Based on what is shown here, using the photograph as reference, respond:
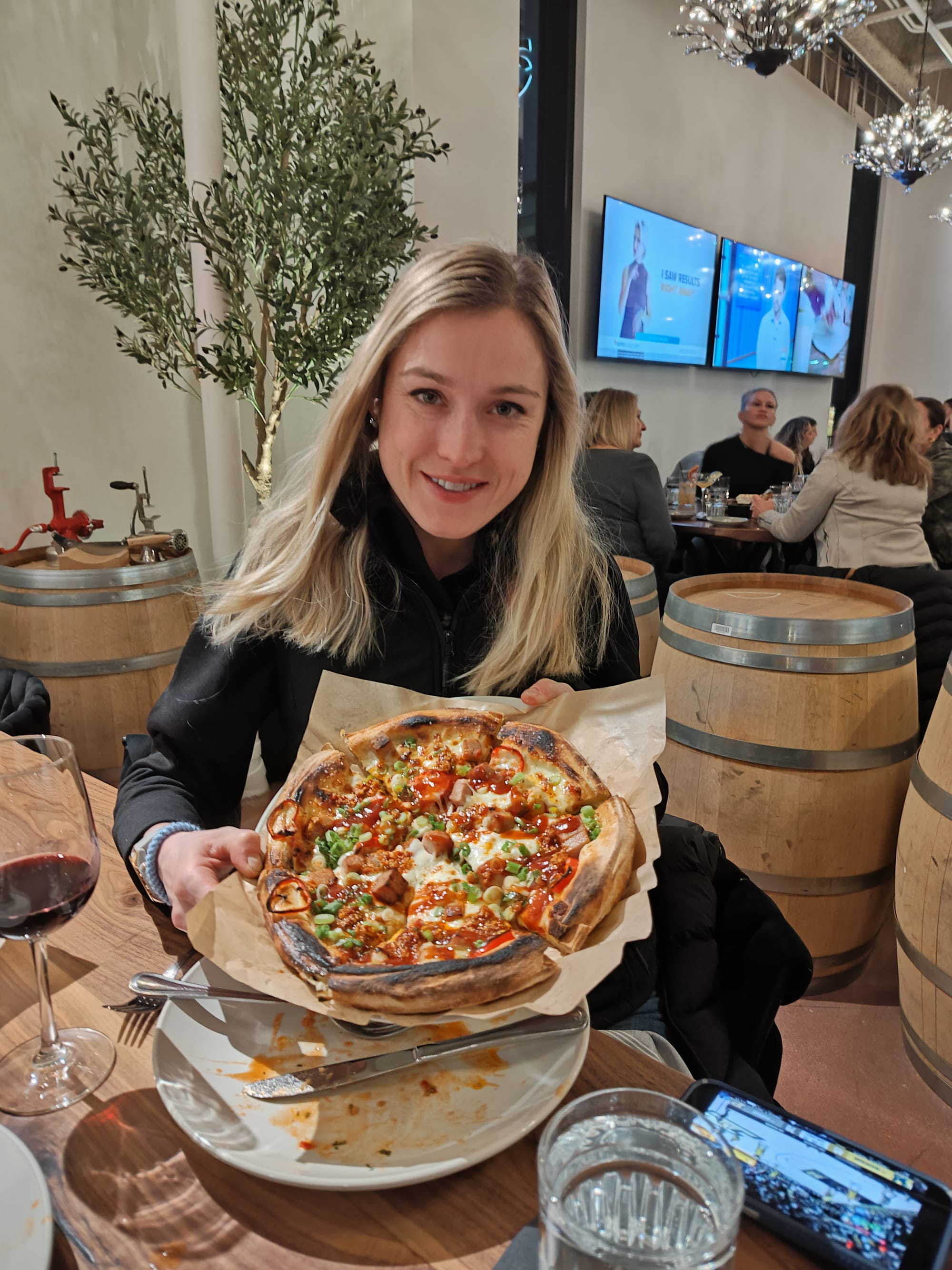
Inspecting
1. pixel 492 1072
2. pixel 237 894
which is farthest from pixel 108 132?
pixel 492 1072

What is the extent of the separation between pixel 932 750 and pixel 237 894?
161 cm

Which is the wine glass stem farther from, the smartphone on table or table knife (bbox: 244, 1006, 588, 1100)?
the smartphone on table

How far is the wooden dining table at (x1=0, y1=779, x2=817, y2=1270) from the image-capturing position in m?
0.65

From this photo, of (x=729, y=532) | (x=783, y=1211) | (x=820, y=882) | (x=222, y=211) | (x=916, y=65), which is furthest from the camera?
(x=916, y=65)

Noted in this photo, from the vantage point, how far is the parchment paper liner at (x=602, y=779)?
2.59ft

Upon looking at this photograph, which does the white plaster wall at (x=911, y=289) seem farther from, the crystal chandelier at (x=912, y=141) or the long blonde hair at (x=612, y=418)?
the long blonde hair at (x=612, y=418)

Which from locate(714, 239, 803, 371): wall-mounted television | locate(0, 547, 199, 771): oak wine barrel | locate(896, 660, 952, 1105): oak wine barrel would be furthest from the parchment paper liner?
locate(714, 239, 803, 371): wall-mounted television

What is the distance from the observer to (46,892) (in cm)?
83

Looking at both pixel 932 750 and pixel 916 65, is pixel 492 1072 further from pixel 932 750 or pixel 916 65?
pixel 916 65

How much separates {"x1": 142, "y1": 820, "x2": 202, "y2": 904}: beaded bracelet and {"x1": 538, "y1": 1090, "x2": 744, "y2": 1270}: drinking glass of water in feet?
2.10

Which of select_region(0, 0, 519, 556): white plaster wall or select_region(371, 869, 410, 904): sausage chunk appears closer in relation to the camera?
select_region(371, 869, 410, 904): sausage chunk

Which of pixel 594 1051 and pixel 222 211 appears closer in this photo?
pixel 594 1051

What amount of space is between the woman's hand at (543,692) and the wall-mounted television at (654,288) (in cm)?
579

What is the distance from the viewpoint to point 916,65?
33.1 feet
